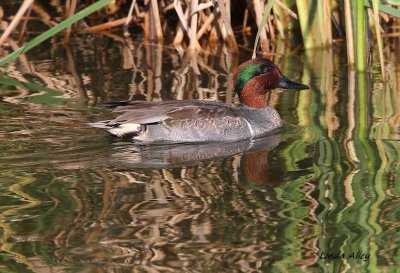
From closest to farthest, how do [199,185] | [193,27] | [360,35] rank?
[199,185] → [360,35] → [193,27]

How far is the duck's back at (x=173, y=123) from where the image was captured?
7602 mm

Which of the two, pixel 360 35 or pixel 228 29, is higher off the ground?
pixel 228 29

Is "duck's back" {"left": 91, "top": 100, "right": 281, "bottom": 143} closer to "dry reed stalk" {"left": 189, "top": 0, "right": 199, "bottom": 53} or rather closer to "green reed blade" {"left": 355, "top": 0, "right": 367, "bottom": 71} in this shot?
"green reed blade" {"left": 355, "top": 0, "right": 367, "bottom": 71}

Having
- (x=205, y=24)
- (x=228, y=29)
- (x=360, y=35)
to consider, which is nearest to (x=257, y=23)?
(x=228, y=29)

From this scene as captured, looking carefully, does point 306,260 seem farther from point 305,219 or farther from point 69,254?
point 69,254

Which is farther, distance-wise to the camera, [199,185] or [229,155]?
[229,155]

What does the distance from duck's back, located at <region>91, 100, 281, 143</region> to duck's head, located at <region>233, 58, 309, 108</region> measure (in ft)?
1.94

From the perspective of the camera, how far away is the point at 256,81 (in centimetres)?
827

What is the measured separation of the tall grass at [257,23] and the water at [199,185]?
0.59m

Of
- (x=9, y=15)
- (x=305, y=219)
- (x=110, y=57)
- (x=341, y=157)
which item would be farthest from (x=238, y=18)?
(x=305, y=219)

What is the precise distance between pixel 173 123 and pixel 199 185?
1.41 m

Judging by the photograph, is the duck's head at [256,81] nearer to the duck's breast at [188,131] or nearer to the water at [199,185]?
the water at [199,185]

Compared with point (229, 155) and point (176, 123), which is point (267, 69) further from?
point (229, 155)

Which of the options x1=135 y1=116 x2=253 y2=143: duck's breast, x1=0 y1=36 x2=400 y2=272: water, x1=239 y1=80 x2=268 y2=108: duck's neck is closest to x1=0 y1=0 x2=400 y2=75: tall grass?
x1=0 y1=36 x2=400 y2=272: water
